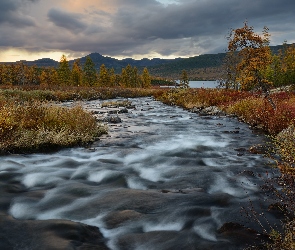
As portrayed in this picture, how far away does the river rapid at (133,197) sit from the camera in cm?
419

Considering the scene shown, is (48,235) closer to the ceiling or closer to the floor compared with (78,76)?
closer to the floor

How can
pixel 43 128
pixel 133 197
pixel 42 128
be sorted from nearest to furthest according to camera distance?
pixel 133 197 → pixel 43 128 → pixel 42 128

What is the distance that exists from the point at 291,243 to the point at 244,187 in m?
3.27

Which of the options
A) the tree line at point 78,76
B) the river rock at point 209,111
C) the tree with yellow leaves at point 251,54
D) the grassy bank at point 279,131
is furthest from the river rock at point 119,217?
the tree line at point 78,76

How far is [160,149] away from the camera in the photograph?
10156mm

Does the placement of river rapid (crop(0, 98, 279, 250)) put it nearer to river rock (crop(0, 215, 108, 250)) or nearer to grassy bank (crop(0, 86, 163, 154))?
river rock (crop(0, 215, 108, 250))

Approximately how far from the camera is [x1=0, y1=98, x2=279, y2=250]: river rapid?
165 inches

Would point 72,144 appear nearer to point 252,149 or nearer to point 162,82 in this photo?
point 252,149

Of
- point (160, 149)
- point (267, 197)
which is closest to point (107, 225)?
point (267, 197)

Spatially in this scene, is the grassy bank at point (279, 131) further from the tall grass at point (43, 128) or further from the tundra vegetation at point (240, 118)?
the tall grass at point (43, 128)

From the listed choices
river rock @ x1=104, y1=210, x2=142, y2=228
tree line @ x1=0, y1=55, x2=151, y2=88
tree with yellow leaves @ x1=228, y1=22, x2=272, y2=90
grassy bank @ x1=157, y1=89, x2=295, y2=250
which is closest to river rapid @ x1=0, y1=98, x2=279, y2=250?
river rock @ x1=104, y1=210, x2=142, y2=228

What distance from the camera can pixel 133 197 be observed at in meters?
5.75

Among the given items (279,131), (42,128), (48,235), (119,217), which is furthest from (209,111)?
(48,235)

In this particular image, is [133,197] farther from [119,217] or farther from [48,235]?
[48,235]
